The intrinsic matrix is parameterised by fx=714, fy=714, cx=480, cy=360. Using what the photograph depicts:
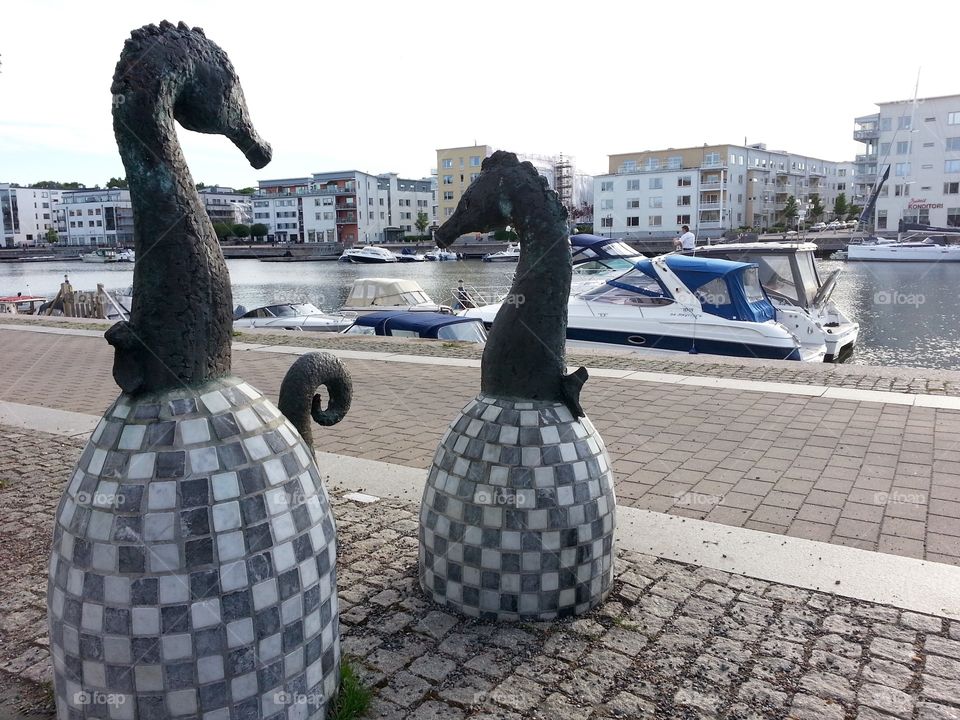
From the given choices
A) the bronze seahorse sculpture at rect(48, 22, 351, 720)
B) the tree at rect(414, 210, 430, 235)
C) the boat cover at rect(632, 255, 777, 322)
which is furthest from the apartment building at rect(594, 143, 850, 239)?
the bronze seahorse sculpture at rect(48, 22, 351, 720)

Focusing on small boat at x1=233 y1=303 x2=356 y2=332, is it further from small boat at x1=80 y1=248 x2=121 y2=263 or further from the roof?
small boat at x1=80 y1=248 x2=121 y2=263

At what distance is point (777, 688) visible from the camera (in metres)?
3.32

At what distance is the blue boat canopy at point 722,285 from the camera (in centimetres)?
1490

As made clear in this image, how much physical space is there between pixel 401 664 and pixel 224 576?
1.27 metres

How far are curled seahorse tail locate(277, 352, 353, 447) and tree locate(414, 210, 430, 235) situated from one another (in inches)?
4098

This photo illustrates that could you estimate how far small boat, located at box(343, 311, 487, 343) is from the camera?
630 inches

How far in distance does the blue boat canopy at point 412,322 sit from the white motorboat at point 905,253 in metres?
50.8

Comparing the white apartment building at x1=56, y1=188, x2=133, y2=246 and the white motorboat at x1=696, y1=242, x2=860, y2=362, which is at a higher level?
the white apartment building at x1=56, y1=188, x2=133, y2=246

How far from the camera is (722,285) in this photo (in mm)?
15023

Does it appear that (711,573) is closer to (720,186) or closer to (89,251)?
(720,186)

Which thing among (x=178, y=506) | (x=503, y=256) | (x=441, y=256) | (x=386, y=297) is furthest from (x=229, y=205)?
(x=178, y=506)

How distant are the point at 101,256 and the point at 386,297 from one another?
294 feet

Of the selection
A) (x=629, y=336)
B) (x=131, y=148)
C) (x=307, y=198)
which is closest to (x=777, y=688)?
(x=131, y=148)

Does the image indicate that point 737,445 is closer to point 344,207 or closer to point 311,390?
point 311,390
